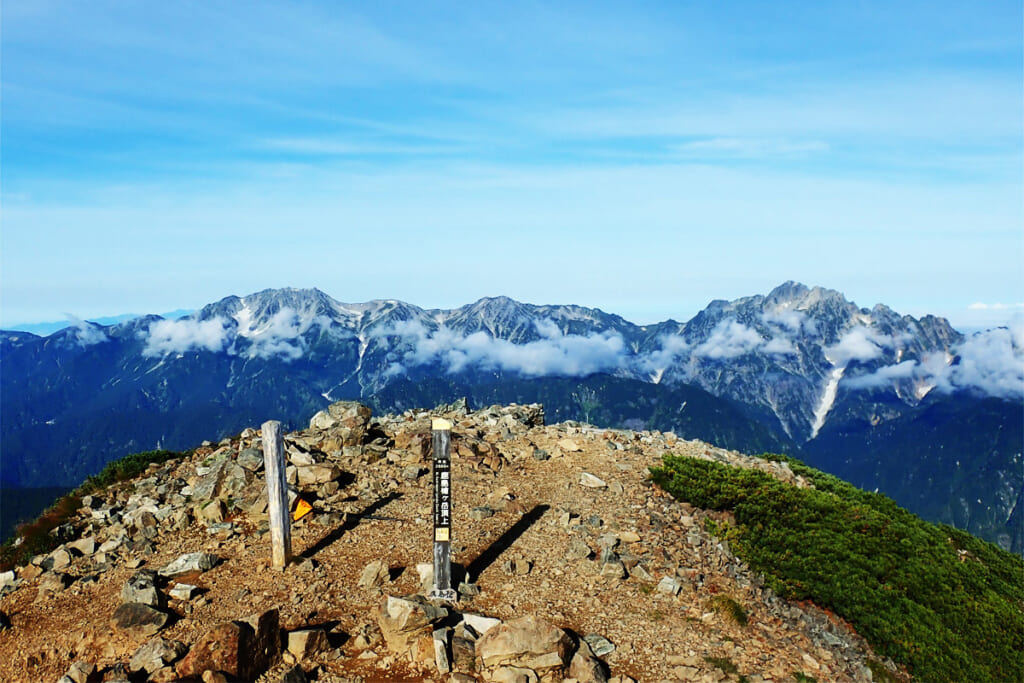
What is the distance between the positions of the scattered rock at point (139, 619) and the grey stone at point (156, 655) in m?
1.01

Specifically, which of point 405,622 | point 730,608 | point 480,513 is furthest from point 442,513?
point 730,608

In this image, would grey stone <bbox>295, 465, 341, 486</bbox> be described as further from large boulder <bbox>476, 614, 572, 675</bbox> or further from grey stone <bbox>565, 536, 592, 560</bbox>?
→ large boulder <bbox>476, 614, 572, 675</bbox>

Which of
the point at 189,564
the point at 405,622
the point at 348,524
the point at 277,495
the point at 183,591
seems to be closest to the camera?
the point at 405,622

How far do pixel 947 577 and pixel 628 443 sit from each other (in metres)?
13.4

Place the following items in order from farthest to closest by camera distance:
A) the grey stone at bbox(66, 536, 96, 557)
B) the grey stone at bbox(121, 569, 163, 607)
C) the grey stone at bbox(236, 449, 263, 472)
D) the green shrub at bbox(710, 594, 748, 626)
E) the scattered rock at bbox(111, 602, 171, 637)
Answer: the grey stone at bbox(236, 449, 263, 472), the grey stone at bbox(66, 536, 96, 557), the green shrub at bbox(710, 594, 748, 626), the grey stone at bbox(121, 569, 163, 607), the scattered rock at bbox(111, 602, 171, 637)

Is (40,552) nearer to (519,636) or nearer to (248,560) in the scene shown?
(248,560)

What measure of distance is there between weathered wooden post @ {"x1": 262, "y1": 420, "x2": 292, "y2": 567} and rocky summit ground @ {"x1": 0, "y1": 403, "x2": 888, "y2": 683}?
0.65 metres

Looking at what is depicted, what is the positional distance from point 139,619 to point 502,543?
9.93 metres

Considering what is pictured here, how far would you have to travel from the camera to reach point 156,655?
14.6m

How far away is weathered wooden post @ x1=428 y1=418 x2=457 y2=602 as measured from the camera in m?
16.9

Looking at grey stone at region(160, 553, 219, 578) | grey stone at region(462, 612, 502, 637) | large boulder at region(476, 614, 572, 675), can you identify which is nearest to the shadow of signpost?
grey stone at region(462, 612, 502, 637)

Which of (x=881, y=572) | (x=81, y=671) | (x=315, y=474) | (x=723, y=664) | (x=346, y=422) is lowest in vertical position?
(x=881, y=572)

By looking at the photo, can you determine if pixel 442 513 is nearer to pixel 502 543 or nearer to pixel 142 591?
pixel 502 543

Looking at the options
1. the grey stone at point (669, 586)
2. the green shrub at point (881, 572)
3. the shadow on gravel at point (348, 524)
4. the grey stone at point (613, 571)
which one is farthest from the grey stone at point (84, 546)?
the green shrub at point (881, 572)
